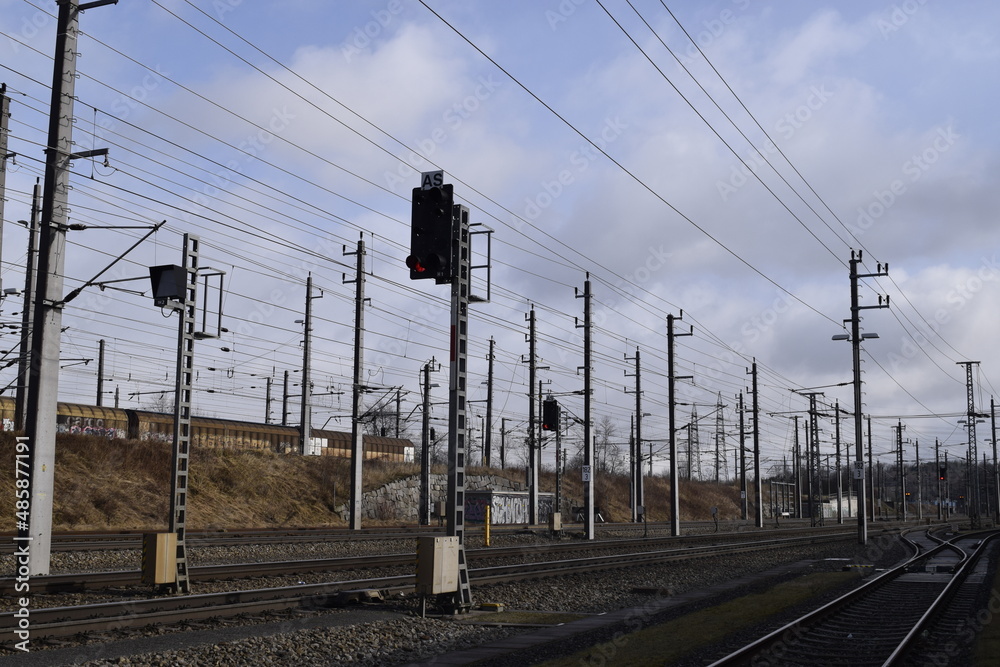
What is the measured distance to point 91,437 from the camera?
46.3 m

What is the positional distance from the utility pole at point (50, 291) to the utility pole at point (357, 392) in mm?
21571

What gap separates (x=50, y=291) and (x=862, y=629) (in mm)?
17922

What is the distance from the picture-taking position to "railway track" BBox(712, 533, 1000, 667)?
467 inches

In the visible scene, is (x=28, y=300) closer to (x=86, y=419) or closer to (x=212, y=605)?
(x=86, y=419)

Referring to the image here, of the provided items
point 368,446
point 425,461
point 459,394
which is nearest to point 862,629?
point 459,394

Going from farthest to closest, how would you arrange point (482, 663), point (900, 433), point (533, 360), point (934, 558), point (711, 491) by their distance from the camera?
point (711, 491) → point (900, 433) → point (533, 360) → point (934, 558) → point (482, 663)

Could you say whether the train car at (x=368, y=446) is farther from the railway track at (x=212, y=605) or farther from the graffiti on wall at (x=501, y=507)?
the railway track at (x=212, y=605)

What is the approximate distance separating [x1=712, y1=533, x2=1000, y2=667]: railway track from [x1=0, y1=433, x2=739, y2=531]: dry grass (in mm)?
29915

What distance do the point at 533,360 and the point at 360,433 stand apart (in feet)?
53.7

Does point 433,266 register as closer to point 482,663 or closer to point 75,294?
point 482,663

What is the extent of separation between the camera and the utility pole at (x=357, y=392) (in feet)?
140

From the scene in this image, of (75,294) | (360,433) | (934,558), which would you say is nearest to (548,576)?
(75,294)

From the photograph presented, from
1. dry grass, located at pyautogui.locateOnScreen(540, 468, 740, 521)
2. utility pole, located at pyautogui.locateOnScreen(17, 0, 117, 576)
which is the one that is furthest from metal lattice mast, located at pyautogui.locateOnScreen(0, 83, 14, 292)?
dry grass, located at pyautogui.locateOnScreen(540, 468, 740, 521)

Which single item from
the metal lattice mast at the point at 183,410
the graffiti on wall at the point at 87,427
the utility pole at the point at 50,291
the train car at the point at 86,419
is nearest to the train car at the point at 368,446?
the train car at the point at 86,419
